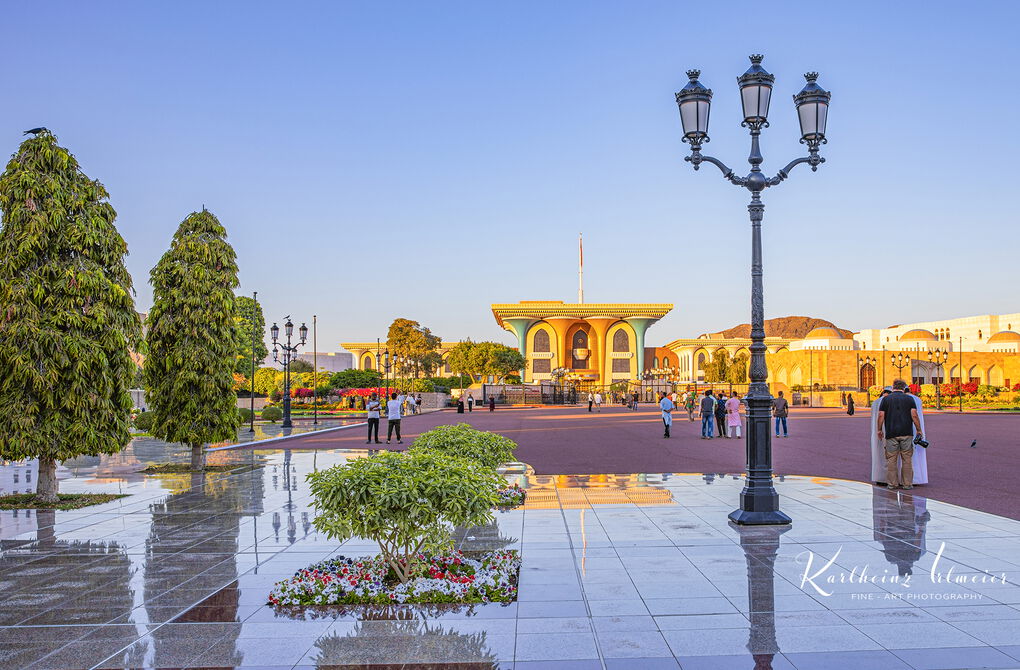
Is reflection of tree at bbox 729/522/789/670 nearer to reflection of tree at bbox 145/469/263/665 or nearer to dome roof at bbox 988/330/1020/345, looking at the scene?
reflection of tree at bbox 145/469/263/665

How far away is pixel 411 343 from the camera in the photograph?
88375 millimetres

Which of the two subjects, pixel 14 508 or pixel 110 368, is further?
pixel 110 368

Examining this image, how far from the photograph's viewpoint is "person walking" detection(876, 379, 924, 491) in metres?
12.1

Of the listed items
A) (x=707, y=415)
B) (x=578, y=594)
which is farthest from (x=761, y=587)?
(x=707, y=415)

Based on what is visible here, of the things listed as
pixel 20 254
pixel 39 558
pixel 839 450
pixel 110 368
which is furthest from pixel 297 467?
pixel 839 450

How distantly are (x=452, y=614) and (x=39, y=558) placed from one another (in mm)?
4777

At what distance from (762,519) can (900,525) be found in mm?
1524

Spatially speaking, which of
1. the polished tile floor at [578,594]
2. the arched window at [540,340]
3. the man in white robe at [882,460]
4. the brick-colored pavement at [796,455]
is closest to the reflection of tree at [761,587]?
the polished tile floor at [578,594]

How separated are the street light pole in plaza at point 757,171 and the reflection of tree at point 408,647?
5035 mm

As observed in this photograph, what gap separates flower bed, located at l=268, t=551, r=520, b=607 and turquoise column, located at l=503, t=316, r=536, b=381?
102 m

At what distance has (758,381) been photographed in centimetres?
961

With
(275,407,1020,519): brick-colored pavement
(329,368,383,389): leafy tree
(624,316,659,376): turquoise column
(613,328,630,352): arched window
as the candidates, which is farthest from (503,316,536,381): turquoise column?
(275,407,1020,519): brick-colored pavement

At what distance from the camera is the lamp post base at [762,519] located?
9.07m

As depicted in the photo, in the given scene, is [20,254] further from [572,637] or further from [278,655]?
[572,637]
